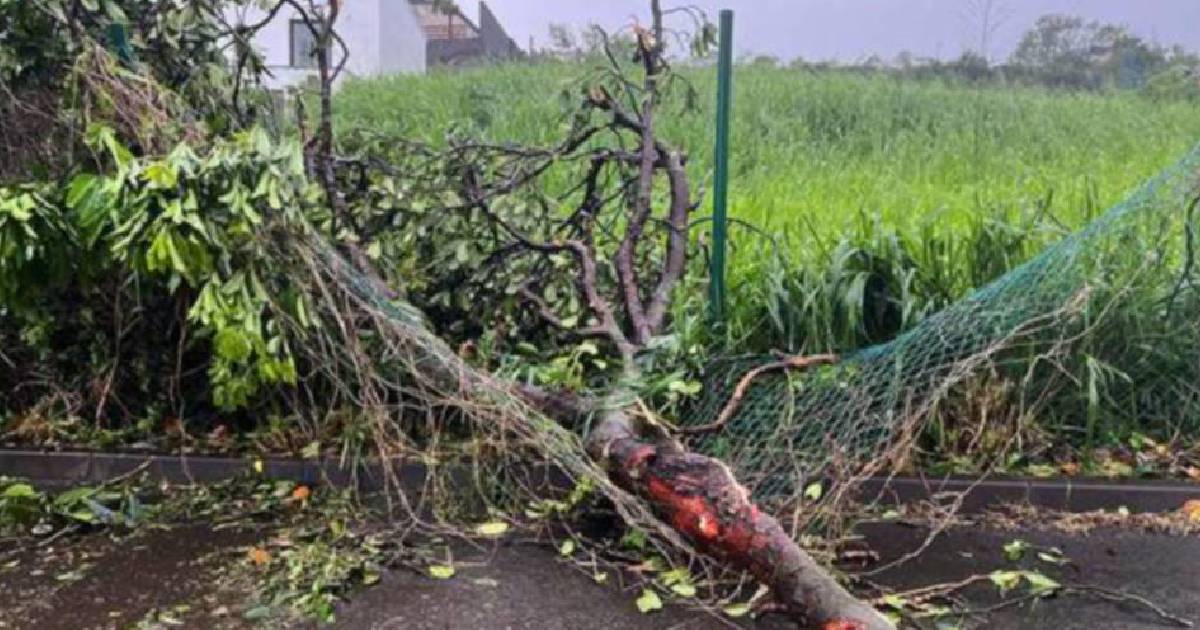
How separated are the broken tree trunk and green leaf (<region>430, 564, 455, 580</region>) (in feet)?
1.98

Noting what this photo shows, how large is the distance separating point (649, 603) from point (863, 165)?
5.76m

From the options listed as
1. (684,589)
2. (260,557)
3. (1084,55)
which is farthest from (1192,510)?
(1084,55)

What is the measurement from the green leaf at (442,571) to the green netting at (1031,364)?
1.04 meters

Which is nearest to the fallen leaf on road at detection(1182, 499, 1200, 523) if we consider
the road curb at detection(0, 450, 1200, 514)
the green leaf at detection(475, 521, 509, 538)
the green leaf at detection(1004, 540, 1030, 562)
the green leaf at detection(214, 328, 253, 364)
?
the road curb at detection(0, 450, 1200, 514)

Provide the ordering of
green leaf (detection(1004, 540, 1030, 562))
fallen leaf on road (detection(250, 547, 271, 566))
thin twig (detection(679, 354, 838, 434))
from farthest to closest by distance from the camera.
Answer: thin twig (detection(679, 354, 838, 434)) < green leaf (detection(1004, 540, 1030, 562)) < fallen leaf on road (detection(250, 547, 271, 566))

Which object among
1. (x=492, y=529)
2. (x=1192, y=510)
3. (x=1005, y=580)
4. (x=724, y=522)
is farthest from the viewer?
(x=1192, y=510)

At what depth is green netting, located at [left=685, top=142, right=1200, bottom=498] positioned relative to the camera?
3.49 m

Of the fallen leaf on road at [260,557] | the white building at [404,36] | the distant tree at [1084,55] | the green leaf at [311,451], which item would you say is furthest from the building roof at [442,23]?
the fallen leaf on road at [260,557]

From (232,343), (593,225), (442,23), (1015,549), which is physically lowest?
(1015,549)

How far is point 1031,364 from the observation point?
3783 millimetres

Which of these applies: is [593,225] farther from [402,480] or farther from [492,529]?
[492,529]

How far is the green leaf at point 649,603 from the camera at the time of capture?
9.17 ft

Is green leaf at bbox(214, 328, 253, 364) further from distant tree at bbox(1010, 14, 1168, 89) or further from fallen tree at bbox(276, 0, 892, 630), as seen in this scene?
distant tree at bbox(1010, 14, 1168, 89)

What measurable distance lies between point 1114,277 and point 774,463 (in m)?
1.70
